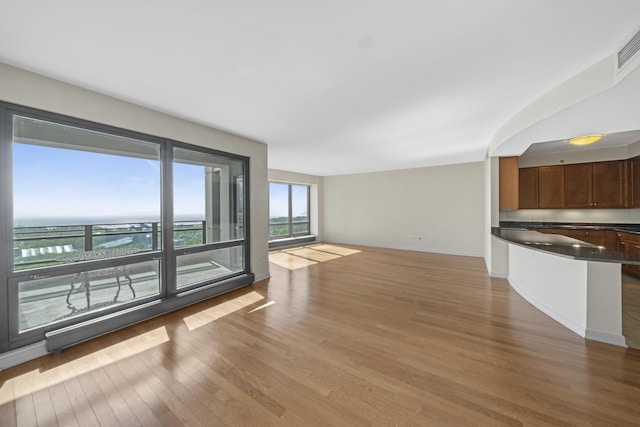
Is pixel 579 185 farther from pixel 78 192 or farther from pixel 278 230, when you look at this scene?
pixel 78 192

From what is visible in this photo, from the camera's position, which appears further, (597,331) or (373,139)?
(373,139)

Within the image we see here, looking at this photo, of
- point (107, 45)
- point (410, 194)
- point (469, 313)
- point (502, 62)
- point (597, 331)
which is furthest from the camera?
point (410, 194)

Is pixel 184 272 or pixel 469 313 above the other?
pixel 184 272

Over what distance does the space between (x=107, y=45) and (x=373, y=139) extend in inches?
140

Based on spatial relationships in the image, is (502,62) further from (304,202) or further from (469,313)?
(304,202)

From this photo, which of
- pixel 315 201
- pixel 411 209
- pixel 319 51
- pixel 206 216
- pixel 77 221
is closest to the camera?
pixel 319 51

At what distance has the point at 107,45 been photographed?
5.82 ft

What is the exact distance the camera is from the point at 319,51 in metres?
1.84

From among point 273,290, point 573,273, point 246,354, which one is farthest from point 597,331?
point 273,290

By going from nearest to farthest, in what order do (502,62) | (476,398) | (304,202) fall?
(476,398) < (502,62) < (304,202)

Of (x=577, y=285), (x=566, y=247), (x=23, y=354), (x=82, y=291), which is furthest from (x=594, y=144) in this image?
(x=23, y=354)

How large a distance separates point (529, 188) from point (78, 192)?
319 inches

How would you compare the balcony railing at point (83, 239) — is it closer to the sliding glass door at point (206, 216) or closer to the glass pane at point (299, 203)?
the sliding glass door at point (206, 216)

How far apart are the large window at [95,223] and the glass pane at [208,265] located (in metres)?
0.02
